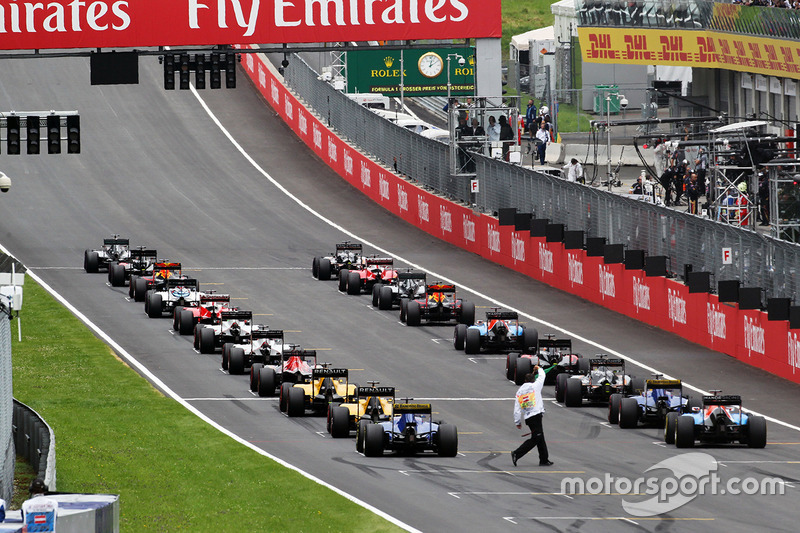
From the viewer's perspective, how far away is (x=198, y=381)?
35562mm

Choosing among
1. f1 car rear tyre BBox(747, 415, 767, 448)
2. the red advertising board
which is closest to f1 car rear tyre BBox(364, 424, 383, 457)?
f1 car rear tyre BBox(747, 415, 767, 448)

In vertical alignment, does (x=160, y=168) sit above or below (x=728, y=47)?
below

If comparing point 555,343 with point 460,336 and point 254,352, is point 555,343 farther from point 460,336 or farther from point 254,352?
point 254,352

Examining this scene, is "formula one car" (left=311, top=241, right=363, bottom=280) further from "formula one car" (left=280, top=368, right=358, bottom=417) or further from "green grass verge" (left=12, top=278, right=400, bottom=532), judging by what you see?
"formula one car" (left=280, top=368, right=358, bottom=417)

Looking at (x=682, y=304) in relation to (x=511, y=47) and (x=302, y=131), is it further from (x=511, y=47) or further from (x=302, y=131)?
(x=511, y=47)

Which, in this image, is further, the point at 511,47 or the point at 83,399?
the point at 511,47

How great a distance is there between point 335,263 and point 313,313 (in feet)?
14.6

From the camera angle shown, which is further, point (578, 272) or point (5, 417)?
point (578, 272)

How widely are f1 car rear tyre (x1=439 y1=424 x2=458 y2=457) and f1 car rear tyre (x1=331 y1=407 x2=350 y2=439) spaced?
246cm

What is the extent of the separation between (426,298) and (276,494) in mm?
16321

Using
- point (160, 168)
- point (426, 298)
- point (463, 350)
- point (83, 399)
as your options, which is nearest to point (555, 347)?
point (463, 350)

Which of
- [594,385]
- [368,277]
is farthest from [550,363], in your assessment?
[368,277]

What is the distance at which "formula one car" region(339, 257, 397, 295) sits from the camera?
148 feet

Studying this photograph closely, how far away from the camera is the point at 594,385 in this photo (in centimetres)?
3266
